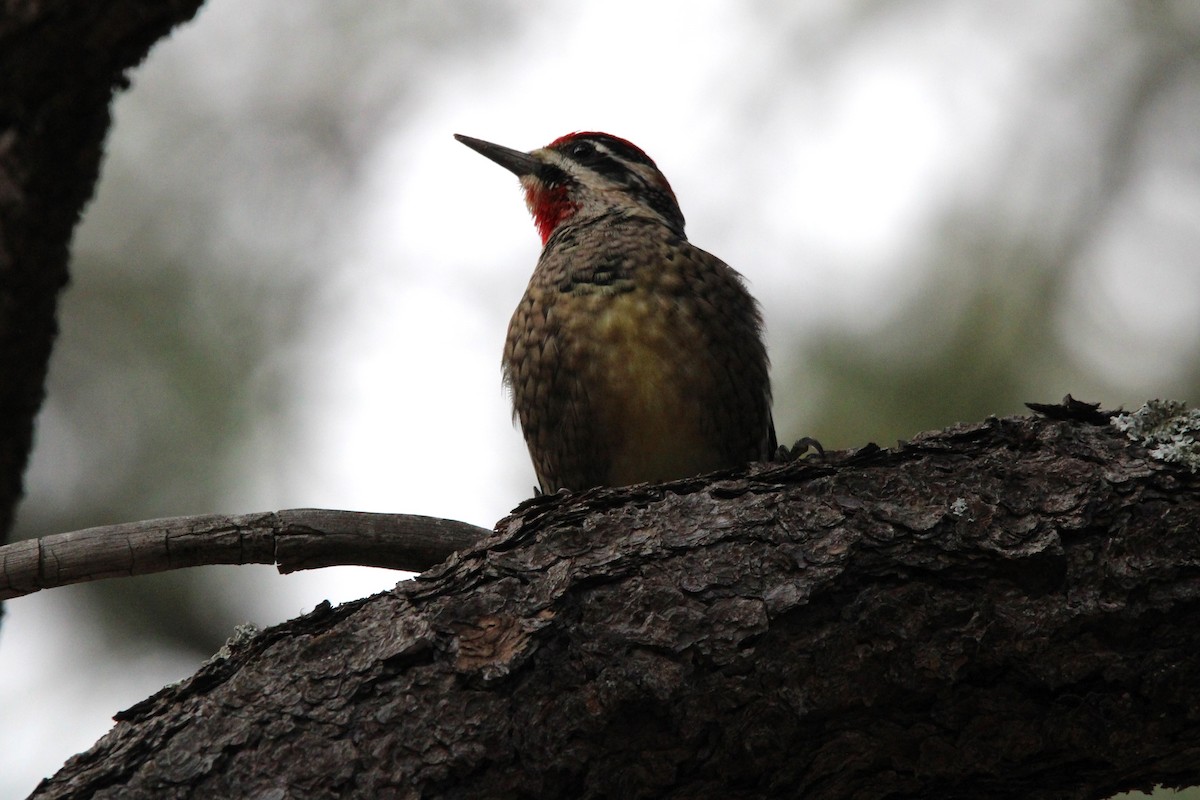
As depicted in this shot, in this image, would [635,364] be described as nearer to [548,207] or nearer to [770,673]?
[548,207]

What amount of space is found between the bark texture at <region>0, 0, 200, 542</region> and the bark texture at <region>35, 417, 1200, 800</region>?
5.44 ft

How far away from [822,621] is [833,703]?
0.51ft

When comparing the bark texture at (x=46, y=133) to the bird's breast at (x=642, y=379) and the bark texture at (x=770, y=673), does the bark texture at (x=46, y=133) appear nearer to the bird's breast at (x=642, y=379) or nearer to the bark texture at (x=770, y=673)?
the bird's breast at (x=642, y=379)

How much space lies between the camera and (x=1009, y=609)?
2494mm

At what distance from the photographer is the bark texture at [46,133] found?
3.63 metres

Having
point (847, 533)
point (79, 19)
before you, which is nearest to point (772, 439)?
point (847, 533)

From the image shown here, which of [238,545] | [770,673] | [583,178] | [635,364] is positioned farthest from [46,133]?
[770,673]

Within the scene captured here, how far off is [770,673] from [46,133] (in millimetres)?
2585

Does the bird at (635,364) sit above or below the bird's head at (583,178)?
below

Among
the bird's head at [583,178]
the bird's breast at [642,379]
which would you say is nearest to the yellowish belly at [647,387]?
the bird's breast at [642,379]

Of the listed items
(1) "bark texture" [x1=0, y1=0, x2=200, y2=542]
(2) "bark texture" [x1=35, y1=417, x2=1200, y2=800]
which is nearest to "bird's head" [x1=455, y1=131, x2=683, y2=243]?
(1) "bark texture" [x1=0, y1=0, x2=200, y2=542]

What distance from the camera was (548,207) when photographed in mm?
4949

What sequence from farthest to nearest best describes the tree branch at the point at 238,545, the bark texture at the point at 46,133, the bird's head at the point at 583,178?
the bird's head at the point at 583,178
the bark texture at the point at 46,133
the tree branch at the point at 238,545

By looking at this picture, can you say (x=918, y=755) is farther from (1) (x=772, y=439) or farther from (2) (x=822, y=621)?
(1) (x=772, y=439)
